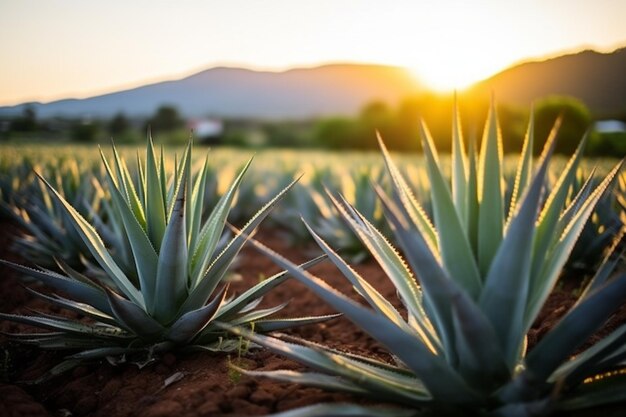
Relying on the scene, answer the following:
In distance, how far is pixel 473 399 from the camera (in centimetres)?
150

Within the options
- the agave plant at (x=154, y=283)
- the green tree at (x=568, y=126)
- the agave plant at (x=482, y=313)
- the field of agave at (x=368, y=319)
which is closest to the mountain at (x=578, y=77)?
the field of agave at (x=368, y=319)

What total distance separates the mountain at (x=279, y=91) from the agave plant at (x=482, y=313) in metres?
80.3

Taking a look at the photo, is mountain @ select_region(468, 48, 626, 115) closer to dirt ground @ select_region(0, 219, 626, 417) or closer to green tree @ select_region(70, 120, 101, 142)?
dirt ground @ select_region(0, 219, 626, 417)

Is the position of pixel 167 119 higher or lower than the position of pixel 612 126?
higher

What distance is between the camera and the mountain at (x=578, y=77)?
6.53 metres

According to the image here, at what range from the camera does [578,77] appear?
25.2ft

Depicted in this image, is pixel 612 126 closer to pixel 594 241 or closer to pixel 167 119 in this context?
pixel 594 241

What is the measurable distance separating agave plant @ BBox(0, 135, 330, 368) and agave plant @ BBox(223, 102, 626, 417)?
0.70 metres

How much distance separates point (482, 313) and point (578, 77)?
7509 millimetres

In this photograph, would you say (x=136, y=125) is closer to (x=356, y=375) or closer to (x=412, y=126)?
(x=412, y=126)

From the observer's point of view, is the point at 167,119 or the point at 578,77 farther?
the point at 167,119

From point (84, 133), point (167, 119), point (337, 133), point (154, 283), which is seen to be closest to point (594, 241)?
point (154, 283)

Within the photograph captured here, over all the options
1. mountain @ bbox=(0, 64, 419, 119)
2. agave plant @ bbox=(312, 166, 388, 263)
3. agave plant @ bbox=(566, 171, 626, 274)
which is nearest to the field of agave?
agave plant @ bbox=(566, 171, 626, 274)

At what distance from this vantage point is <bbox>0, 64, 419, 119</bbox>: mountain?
302 feet
